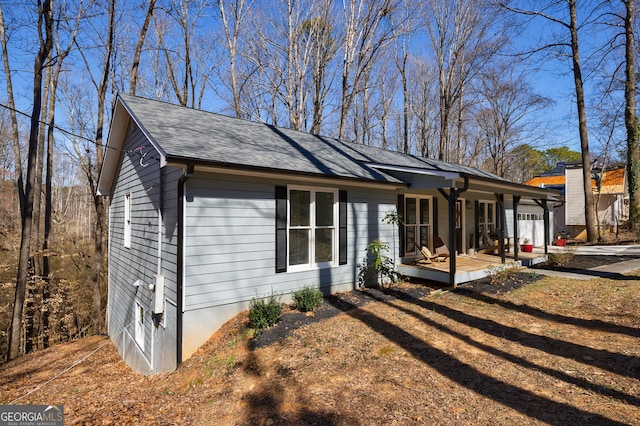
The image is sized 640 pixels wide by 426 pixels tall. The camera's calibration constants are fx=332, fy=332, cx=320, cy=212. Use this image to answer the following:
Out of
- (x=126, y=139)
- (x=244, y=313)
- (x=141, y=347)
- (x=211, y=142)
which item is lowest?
(x=141, y=347)

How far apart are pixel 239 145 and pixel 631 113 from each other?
19052 millimetres

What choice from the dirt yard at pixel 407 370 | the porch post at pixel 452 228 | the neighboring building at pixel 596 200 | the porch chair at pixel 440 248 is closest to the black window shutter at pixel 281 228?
the dirt yard at pixel 407 370

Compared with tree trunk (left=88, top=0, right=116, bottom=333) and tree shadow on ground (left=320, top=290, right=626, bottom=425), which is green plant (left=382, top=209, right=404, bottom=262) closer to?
tree shadow on ground (left=320, top=290, right=626, bottom=425)

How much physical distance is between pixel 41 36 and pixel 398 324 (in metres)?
14.2

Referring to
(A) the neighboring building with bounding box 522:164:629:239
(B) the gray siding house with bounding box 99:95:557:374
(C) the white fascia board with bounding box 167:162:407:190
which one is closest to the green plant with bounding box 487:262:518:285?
(B) the gray siding house with bounding box 99:95:557:374

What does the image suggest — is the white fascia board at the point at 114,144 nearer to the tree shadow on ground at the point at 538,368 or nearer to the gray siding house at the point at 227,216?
the gray siding house at the point at 227,216

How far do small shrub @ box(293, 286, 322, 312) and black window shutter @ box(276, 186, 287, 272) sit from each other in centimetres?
56

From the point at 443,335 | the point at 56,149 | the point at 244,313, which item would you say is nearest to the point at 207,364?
the point at 244,313

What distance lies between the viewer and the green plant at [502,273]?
27.9ft

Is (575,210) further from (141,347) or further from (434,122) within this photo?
(141,347)

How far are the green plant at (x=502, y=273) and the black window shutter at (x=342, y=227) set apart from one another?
13.3 feet

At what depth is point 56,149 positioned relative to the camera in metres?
18.0

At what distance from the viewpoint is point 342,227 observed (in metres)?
7.42

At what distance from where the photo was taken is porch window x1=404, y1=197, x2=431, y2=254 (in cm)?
944
